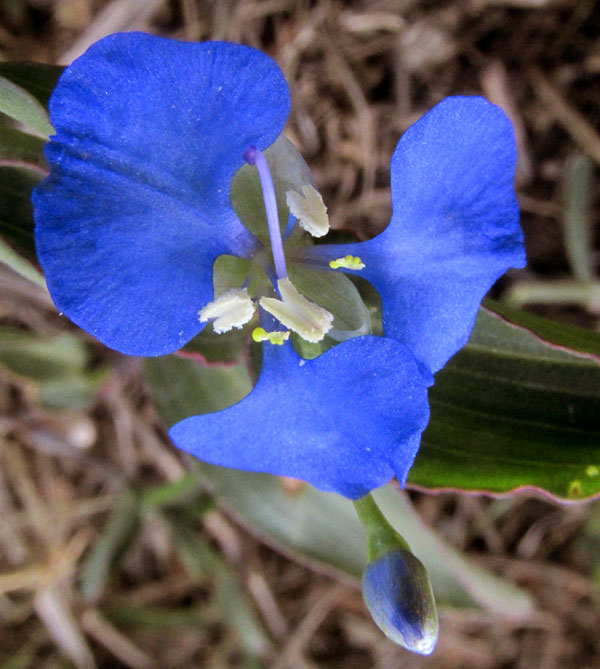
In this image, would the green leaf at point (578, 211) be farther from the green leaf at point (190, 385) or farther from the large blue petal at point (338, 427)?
the large blue petal at point (338, 427)

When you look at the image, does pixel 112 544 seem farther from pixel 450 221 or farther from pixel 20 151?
pixel 450 221

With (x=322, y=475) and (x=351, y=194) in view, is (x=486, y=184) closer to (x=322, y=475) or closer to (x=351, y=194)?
(x=322, y=475)

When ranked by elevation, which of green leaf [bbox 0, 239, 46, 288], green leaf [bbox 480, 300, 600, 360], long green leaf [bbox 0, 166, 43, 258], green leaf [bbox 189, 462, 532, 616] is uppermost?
long green leaf [bbox 0, 166, 43, 258]

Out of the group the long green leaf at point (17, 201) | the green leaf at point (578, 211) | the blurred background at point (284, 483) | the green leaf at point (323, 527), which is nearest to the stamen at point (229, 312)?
the long green leaf at point (17, 201)

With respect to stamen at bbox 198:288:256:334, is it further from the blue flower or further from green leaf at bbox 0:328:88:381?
green leaf at bbox 0:328:88:381

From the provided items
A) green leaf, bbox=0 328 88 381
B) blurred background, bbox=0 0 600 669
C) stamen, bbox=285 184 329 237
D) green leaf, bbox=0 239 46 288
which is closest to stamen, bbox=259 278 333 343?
stamen, bbox=285 184 329 237

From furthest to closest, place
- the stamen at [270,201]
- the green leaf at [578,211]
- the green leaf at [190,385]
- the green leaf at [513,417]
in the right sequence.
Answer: the green leaf at [578,211]
the green leaf at [190,385]
the green leaf at [513,417]
the stamen at [270,201]

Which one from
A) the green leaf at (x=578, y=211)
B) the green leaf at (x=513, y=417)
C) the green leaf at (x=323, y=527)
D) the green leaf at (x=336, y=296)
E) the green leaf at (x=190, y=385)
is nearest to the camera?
the green leaf at (x=336, y=296)
